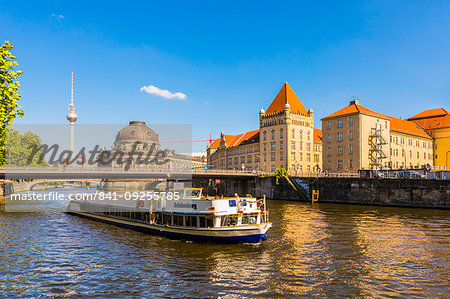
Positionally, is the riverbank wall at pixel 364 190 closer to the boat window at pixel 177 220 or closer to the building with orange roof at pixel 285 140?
the building with orange roof at pixel 285 140

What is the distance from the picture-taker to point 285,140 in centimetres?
10012

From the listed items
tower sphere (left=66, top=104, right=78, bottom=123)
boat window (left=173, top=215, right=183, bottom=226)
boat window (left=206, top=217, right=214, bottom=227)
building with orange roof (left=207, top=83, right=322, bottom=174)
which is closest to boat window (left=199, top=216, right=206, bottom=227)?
boat window (left=206, top=217, right=214, bottom=227)

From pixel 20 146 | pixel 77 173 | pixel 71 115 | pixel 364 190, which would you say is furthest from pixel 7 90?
pixel 71 115

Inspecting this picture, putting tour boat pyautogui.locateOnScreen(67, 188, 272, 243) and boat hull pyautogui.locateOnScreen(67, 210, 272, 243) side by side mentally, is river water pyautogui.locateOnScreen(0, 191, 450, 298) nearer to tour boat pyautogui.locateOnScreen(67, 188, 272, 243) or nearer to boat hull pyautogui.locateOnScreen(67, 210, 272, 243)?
boat hull pyautogui.locateOnScreen(67, 210, 272, 243)

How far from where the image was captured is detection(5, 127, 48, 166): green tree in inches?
3693

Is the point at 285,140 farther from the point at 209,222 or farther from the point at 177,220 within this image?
the point at 209,222

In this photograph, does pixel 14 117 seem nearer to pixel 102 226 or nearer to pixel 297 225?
pixel 102 226

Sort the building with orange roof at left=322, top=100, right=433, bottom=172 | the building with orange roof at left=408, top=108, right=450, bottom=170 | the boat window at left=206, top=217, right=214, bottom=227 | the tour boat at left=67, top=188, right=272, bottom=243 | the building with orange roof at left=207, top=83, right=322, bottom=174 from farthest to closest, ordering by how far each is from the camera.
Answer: the building with orange roof at left=408, top=108, right=450, bottom=170, the building with orange roof at left=207, top=83, right=322, bottom=174, the building with orange roof at left=322, top=100, right=433, bottom=172, the boat window at left=206, top=217, right=214, bottom=227, the tour boat at left=67, top=188, right=272, bottom=243

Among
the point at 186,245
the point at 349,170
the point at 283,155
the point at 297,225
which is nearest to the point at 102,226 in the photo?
the point at 186,245

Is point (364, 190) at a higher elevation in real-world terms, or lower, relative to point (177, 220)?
higher

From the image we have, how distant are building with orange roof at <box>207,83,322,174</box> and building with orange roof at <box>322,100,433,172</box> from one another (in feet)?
40.7

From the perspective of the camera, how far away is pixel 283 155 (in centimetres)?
10075

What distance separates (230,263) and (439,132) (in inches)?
4046

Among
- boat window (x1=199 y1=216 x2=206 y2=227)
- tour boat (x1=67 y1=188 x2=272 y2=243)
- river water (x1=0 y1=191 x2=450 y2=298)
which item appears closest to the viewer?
river water (x1=0 y1=191 x2=450 y2=298)
